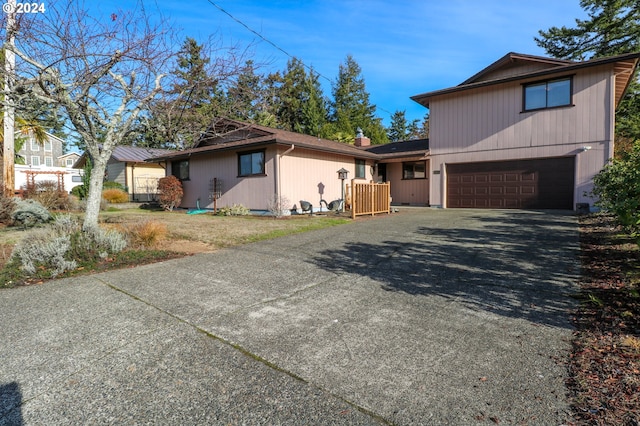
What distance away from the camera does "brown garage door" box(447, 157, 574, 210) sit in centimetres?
1292

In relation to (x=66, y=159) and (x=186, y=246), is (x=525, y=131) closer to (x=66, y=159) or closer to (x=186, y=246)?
(x=186, y=246)

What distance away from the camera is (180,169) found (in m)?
17.0

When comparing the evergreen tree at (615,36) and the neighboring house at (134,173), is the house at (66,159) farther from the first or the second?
the evergreen tree at (615,36)

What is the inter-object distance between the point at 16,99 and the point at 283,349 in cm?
641

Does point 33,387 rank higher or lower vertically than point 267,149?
lower

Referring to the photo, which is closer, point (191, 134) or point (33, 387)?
point (33, 387)

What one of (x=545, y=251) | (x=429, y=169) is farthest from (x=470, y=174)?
(x=545, y=251)

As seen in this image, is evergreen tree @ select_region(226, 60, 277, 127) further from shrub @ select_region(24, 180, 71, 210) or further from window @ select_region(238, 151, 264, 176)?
shrub @ select_region(24, 180, 71, 210)

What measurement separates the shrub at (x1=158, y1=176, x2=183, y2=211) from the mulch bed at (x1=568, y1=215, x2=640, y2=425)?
1515 cm

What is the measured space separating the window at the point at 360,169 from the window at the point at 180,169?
8.12m

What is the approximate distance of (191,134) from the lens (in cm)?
790

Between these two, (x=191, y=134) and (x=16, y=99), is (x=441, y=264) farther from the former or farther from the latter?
(x=16, y=99)

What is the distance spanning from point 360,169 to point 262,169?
5597mm

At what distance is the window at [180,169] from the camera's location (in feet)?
54.7
